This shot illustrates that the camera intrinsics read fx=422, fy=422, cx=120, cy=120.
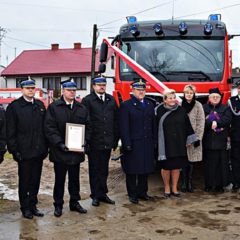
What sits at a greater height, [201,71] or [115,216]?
[201,71]

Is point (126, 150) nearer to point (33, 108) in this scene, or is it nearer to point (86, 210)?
point (86, 210)

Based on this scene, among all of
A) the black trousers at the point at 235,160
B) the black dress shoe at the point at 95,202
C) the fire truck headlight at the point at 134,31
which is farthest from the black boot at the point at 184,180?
the fire truck headlight at the point at 134,31

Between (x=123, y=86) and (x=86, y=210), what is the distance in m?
3.03

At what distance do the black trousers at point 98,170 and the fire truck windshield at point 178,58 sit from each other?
2.35 meters

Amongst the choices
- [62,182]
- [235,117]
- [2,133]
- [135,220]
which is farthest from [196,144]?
[2,133]

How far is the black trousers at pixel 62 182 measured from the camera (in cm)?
592

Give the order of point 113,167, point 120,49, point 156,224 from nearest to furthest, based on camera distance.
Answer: point 156,224, point 120,49, point 113,167

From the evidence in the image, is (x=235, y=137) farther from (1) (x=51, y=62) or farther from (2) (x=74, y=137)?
(1) (x=51, y=62)

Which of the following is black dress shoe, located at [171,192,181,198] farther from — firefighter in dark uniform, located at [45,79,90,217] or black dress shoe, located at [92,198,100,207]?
firefighter in dark uniform, located at [45,79,90,217]

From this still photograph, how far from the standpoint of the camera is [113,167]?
1021 centimetres

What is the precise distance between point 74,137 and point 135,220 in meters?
1.41

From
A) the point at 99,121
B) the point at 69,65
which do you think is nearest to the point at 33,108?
the point at 99,121

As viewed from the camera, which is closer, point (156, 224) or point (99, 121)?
point (156, 224)

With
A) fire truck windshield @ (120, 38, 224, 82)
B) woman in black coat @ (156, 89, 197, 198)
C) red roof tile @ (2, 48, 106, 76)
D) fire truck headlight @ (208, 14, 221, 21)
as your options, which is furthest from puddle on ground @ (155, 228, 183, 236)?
red roof tile @ (2, 48, 106, 76)
